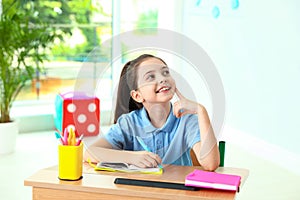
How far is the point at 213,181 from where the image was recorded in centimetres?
145

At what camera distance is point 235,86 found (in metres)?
3.81

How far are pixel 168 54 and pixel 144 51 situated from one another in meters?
0.08

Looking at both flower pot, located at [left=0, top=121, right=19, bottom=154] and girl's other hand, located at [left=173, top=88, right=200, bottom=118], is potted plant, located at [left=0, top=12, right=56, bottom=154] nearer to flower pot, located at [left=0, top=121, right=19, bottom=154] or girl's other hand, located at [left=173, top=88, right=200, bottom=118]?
flower pot, located at [left=0, top=121, right=19, bottom=154]

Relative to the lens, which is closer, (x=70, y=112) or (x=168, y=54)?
(x=168, y=54)

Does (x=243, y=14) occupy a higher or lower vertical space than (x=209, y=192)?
higher

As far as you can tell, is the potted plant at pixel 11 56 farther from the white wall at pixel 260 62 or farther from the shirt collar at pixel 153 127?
the shirt collar at pixel 153 127

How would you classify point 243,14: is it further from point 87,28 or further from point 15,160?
point 15,160

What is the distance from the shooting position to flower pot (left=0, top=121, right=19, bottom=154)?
11.4ft

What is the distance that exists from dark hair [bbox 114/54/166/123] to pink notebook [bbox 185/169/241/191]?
0.28m

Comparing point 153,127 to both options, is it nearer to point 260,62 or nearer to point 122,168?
point 122,168

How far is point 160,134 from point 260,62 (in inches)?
81.1

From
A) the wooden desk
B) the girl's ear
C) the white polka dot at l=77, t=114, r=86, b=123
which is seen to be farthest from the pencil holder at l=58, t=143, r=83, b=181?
Result: the girl's ear

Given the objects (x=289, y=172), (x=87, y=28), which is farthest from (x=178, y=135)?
(x=87, y=28)

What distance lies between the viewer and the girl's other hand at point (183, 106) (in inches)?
63.5
